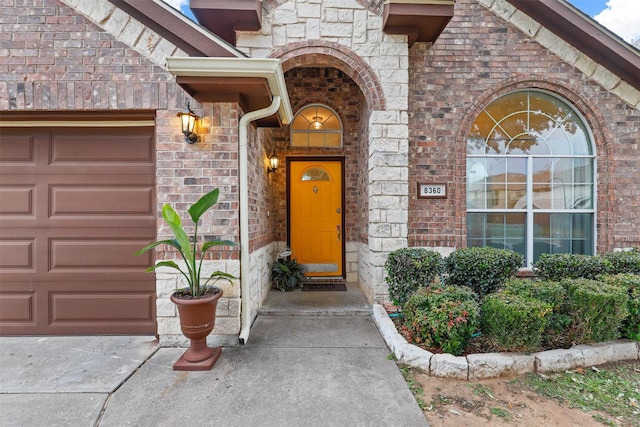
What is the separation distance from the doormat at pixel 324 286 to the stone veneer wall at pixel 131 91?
6.28 ft

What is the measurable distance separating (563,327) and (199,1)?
5.70m

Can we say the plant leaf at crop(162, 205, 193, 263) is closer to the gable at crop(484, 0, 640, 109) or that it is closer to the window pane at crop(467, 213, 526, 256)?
the window pane at crop(467, 213, 526, 256)

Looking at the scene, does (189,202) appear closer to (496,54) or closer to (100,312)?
(100,312)

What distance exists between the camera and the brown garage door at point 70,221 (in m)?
3.25

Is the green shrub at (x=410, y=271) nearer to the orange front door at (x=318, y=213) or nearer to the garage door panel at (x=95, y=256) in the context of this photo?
the orange front door at (x=318, y=213)

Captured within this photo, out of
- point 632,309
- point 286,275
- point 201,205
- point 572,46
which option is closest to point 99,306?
point 201,205

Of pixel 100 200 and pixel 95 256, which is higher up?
pixel 100 200

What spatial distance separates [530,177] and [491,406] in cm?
378

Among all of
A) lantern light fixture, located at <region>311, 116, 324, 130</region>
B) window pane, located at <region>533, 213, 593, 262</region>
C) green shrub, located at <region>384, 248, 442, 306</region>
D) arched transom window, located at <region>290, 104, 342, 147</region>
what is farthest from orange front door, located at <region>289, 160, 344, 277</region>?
window pane, located at <region>533, 213, 593, 262</region>

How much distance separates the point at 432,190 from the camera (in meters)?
4.43

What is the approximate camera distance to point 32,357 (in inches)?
113

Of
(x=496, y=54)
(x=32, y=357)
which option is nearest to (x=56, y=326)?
(x=32, y=357)

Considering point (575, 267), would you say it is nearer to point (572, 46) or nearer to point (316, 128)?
point (572, 46)

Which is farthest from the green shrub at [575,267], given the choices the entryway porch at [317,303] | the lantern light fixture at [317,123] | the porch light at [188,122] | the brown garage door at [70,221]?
the brown garage door at [70,221]
